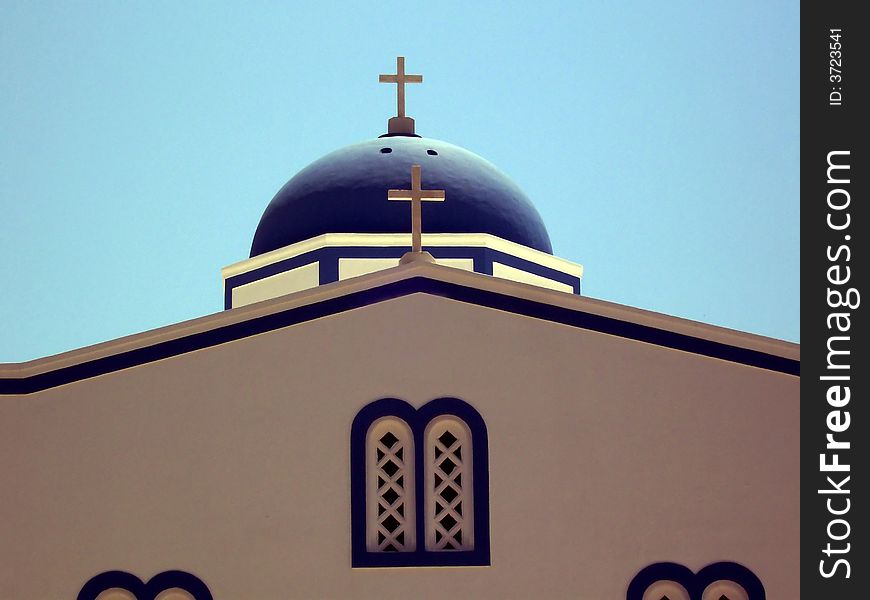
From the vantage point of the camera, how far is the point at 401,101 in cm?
1864

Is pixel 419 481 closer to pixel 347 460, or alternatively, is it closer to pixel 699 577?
pixel 347 460

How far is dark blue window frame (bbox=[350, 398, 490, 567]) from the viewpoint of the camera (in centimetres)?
1156

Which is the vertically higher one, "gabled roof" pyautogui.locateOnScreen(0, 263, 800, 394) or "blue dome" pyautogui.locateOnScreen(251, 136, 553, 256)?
"blue dome" pyautogui.locateOnScreen(251, 136, 553, 256)

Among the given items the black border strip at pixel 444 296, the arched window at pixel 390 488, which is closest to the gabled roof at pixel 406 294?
the black border strip at pixel 444 296

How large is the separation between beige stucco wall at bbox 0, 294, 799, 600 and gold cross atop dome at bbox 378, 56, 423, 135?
17.1 ft

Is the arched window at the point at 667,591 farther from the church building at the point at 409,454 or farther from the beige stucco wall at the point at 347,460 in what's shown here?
the beige stucco wall at the point at 347,460

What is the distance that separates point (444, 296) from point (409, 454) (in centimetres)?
140

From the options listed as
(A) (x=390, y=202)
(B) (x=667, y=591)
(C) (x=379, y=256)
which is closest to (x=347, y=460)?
(B) (x=667, y=591)

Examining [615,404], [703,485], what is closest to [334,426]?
[615,404]

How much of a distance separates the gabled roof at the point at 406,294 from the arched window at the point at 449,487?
3.80 feet

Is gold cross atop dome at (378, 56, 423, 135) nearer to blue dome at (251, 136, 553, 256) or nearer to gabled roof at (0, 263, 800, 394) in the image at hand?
blue dome at (251, 136, 553, 256)

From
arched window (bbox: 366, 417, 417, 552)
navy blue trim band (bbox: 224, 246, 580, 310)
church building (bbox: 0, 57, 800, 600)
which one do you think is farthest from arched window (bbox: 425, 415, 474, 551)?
navy blue trim band (bbox: 224, 246, 580, 310)

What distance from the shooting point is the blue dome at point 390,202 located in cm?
1702

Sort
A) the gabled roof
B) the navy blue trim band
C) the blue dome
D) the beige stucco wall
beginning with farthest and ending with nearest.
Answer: the blue dome, the navy blue trim band, the gabled roof, the beige stucco wall
